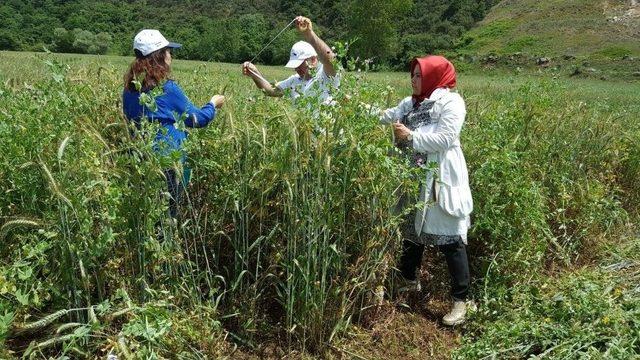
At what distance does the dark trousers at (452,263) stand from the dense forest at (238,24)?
14.4 m

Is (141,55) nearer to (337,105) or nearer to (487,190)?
(337,105)

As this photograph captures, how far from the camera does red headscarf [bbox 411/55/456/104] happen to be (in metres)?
3.15

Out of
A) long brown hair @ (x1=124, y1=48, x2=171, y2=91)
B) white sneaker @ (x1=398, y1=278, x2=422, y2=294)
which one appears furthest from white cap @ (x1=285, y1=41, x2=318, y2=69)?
white sneaker @ (x1=398, y1=278, x2=422, y2=294)

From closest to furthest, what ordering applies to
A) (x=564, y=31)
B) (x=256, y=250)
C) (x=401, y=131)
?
(x=256, y=250) < (x=401, y=131) < (x=564, y=31)

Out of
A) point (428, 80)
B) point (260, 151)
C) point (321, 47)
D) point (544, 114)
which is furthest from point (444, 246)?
point (544, 114)

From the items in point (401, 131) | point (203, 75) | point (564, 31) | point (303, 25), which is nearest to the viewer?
point (401, 131)

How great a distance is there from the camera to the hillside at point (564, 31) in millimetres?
42031

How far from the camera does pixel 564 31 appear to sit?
47438mm

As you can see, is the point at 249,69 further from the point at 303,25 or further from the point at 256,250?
the point at 256,250

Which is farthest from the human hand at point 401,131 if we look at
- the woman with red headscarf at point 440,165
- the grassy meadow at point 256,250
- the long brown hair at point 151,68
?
the long brown hair at point 151,68

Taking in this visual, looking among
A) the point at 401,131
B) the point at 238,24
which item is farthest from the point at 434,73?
the point at 238,24

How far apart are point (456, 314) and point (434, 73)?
1.46 m

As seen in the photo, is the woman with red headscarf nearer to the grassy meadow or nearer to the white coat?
the white coat

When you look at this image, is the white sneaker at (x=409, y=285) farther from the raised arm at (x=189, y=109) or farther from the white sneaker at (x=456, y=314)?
the raised arm at (x=189, y=109)
